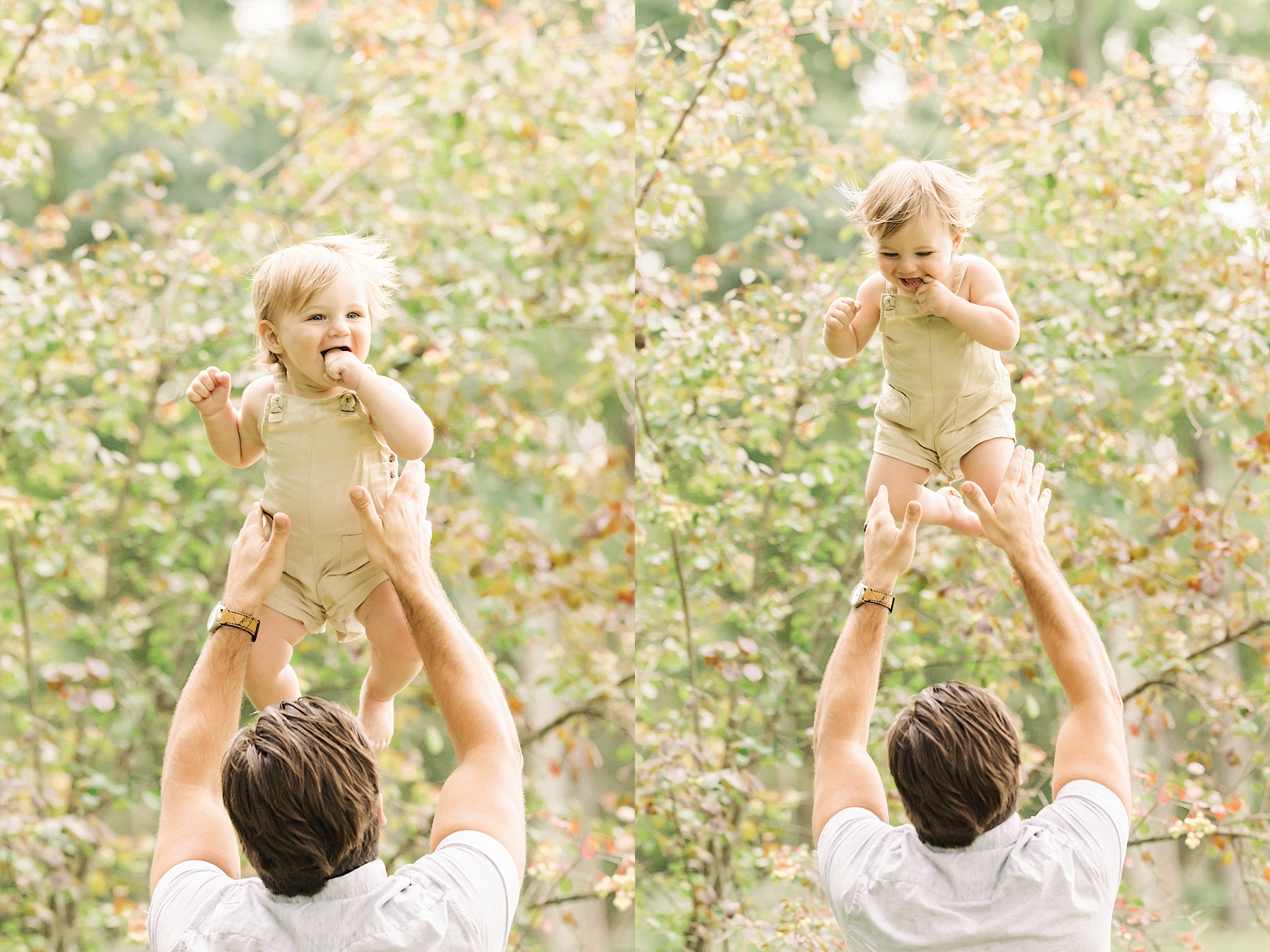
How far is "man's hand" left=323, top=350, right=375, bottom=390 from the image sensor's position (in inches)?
63.2

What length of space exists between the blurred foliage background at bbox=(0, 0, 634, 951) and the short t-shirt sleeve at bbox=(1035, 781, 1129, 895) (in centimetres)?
199

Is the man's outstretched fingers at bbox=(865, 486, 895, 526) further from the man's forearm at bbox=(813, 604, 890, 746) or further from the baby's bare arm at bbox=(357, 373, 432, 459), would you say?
the baby's bare arm at bbox=(357, 373, 432, 459)

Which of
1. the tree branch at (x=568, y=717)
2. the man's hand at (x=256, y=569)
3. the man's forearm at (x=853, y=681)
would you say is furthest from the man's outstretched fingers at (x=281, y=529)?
the tree branch at (x=568, y=717)

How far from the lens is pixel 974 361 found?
1.81 m

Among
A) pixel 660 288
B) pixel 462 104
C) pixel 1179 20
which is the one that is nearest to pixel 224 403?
pixel 660 288

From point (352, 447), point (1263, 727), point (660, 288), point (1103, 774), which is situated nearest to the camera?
point (1103, 774)

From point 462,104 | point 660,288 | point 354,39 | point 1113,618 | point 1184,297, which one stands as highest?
point 354,39

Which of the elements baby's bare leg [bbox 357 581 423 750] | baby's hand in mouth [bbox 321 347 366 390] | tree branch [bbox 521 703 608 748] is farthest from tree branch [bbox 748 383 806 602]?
baby's hand in mouth [bbox 321 347 366 390]

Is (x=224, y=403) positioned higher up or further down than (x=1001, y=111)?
further down

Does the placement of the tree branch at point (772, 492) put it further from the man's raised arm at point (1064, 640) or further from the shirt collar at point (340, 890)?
the shirt collar at point (340, 890)

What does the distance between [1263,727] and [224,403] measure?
2.70m

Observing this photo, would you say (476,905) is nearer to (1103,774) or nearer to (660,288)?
(1103,774)

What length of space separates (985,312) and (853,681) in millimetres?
594

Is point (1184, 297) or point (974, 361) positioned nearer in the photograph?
point (974, 361)
